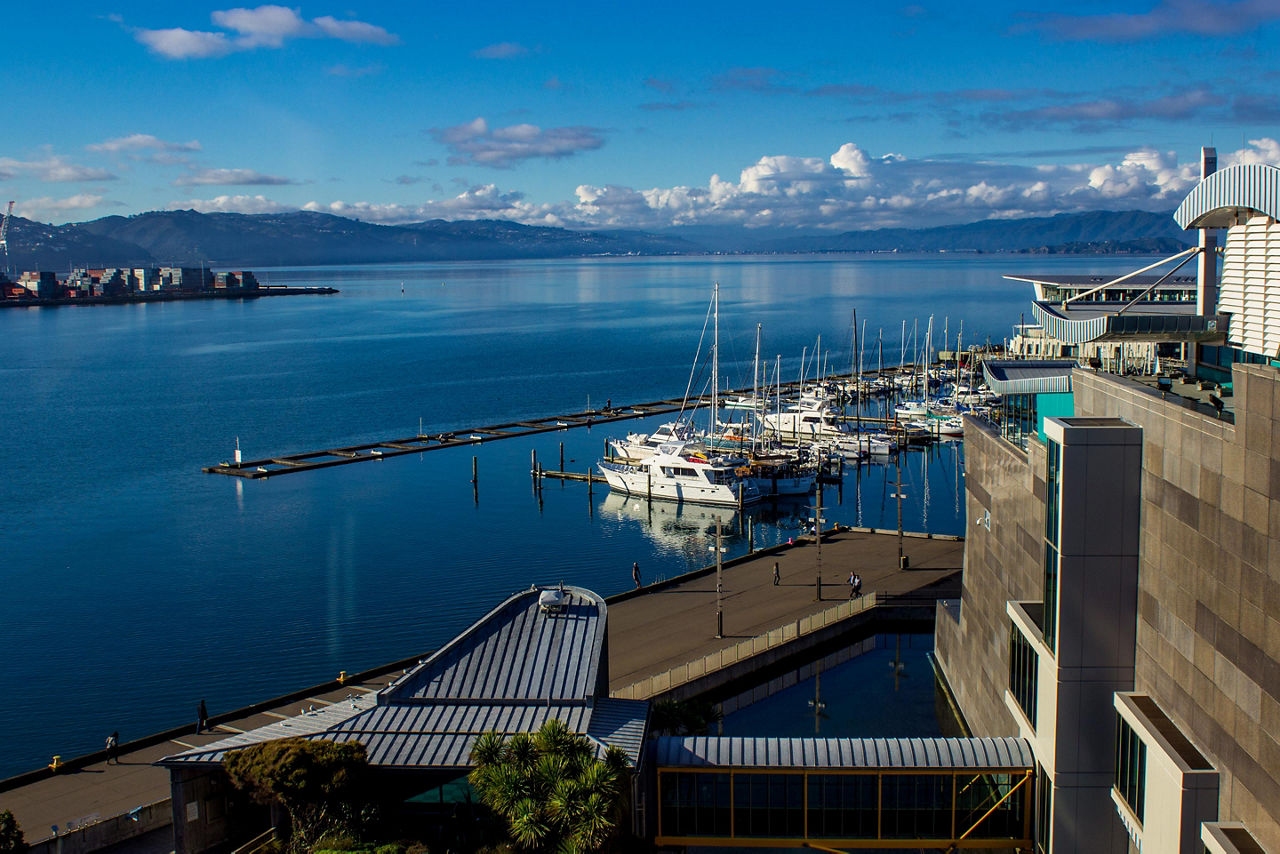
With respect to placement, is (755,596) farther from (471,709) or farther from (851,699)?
(471,709)

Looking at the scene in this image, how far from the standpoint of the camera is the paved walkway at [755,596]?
34.7 meters

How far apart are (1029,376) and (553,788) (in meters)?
17.1

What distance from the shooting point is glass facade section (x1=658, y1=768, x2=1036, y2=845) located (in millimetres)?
20438

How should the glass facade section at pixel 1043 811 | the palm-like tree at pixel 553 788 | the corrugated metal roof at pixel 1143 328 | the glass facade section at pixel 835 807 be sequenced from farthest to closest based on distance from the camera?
the corrugated metal roof at pixel 1143 328 → the glass facade section at pixel 835 807 → the glass facade section at pixel 1043 811 → the palm-like tree at pixel 553 788

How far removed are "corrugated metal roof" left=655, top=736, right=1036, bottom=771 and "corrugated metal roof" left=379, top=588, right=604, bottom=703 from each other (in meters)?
2.32

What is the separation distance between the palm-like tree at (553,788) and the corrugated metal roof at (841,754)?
10.3 feet

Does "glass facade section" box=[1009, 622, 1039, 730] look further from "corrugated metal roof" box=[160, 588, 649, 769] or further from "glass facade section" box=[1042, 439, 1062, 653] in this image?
"corrugated metal roof" box=[160, 588, 649, 769]

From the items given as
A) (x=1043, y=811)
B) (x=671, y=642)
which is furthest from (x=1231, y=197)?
(x=671, y=642)

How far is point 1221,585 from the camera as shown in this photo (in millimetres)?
14625

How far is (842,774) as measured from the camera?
2028 centimetres

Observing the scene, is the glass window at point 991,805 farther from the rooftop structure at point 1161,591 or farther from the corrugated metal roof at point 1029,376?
the corrugated metal roof at point 1029,376

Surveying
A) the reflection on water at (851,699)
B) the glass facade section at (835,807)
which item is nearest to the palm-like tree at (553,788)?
the glass facade section at (835,807)

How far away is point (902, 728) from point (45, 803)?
2151 centimetres

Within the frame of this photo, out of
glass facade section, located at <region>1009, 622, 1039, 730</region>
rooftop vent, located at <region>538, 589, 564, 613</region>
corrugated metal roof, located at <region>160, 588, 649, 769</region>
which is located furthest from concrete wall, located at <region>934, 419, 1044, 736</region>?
rooftop vent, located at <region>538, 589, 564, 613</region>
